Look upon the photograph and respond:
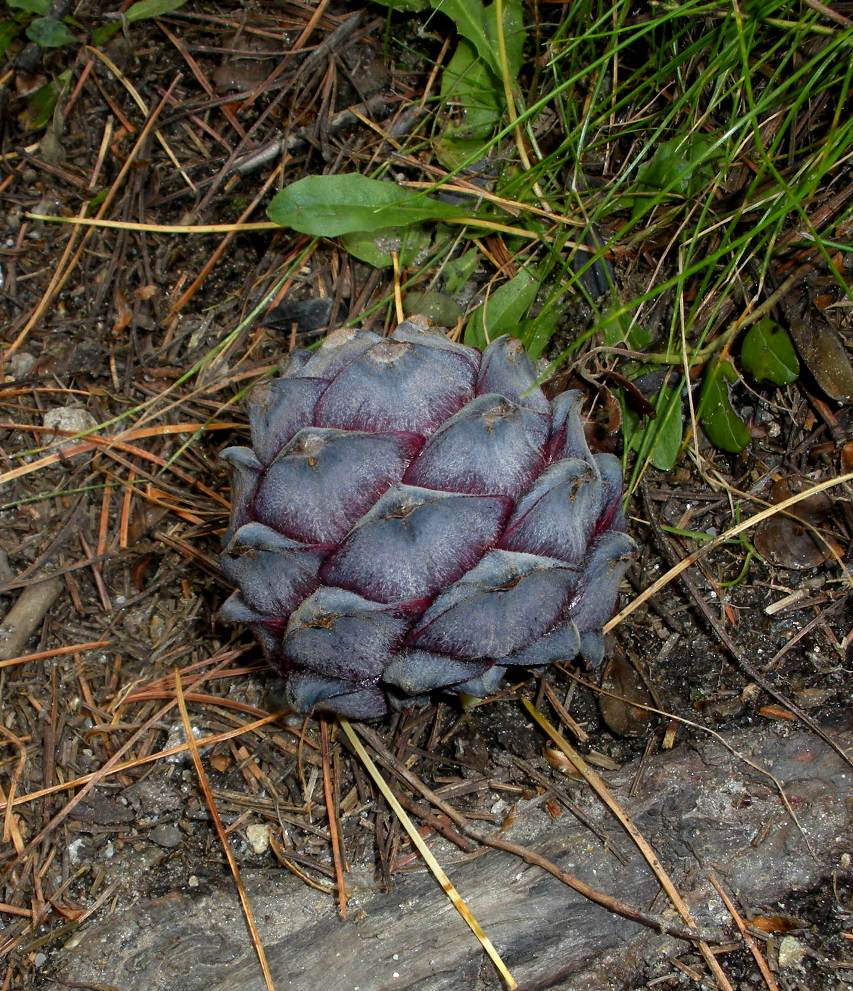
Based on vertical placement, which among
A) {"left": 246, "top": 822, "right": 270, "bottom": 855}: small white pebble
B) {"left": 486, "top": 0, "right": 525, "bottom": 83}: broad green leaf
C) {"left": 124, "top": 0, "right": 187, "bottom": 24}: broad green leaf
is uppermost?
{"left": 486, "top": 0, "right": 525, "bottom": 83}: broad green leaf

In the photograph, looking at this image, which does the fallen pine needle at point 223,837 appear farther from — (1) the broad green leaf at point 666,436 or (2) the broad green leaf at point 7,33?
(2) the broad green leaf at point 7,33

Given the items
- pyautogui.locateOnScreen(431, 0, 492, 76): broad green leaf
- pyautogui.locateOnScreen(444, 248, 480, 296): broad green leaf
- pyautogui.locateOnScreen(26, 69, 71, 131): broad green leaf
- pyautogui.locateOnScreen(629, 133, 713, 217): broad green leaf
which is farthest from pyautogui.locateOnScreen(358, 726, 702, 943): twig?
pyautogui.locateOnScreen(26, 69, 71, 131): broad green leaf

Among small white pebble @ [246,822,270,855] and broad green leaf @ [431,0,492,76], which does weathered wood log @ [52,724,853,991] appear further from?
broad green leaf @ [431,0,492,76]

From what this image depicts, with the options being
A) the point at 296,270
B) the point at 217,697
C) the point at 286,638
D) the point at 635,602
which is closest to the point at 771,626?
the point at 635,602

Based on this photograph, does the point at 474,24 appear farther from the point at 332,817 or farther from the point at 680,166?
the point at 332,817

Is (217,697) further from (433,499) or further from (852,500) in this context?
(852,500)

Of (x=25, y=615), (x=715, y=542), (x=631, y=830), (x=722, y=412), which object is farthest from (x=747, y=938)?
(x=25, y=615)
